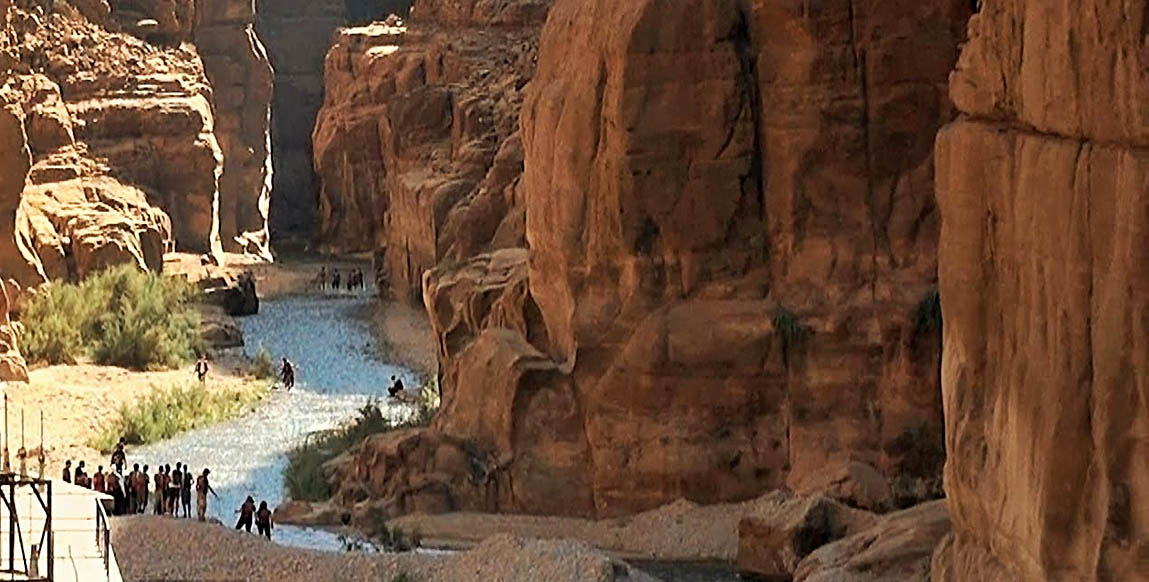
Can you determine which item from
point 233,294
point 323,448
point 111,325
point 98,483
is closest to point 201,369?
point 111,325

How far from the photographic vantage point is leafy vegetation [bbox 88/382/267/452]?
34.6m

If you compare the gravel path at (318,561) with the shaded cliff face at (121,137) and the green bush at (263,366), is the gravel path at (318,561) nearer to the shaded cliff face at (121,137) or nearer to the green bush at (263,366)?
the green bush at (263,366)

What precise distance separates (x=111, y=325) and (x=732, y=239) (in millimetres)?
17859

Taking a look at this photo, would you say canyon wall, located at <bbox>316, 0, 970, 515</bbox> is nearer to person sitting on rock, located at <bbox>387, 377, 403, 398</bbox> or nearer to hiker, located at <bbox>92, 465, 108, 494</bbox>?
hiker, located at <bbox>92, 465, 108, 494</bbox>

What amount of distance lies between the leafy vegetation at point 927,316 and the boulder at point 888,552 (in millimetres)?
5197

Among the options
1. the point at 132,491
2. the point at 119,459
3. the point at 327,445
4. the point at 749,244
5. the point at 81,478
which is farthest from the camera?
the point at 327,445

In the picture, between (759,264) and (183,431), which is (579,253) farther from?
(183,431)

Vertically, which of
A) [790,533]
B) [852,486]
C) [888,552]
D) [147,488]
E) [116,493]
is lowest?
[147,488]

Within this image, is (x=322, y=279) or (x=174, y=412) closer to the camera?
(x=174, y=412)

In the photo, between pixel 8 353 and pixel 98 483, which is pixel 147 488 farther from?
pixel 8 353

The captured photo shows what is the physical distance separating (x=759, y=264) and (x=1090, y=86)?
12577 mm

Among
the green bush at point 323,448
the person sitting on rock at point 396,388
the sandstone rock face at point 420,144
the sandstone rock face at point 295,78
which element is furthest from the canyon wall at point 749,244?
the sandstone rock face at point 295,78

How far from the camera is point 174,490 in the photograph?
96.8 ft

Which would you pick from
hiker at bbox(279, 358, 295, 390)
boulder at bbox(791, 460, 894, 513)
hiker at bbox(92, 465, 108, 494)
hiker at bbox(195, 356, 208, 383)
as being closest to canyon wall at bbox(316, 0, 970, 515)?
boulder at bbox(791, 460, 894, 513)
